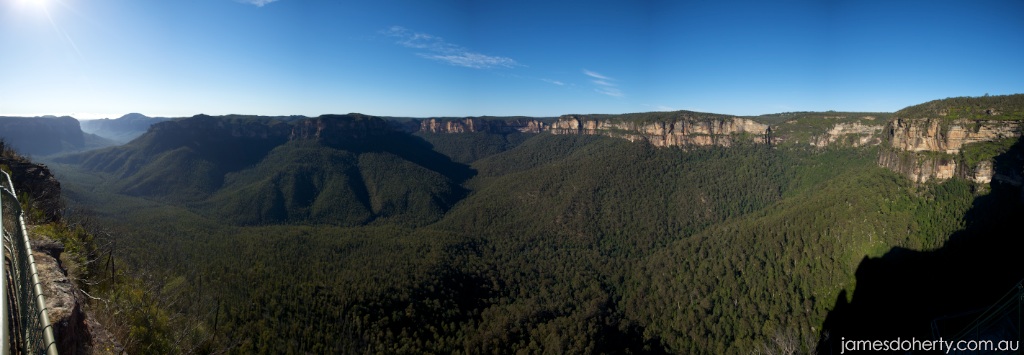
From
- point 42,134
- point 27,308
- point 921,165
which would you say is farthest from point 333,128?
point 42,134

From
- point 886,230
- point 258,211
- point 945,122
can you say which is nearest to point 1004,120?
point 945,122

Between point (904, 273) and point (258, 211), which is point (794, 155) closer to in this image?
point (904, 273)

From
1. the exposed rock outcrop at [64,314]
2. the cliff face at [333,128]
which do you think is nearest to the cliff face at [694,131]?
the cliff face at [333,128]

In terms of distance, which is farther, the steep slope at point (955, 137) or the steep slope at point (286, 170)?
the steep slope at point (286, 170)

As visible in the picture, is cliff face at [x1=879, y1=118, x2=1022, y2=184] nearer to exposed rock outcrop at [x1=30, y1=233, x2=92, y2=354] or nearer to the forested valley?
the forested valley

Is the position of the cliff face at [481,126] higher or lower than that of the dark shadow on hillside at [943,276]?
higher

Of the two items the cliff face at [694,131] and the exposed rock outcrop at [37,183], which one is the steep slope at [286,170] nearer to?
the cliff face at [694,131]
